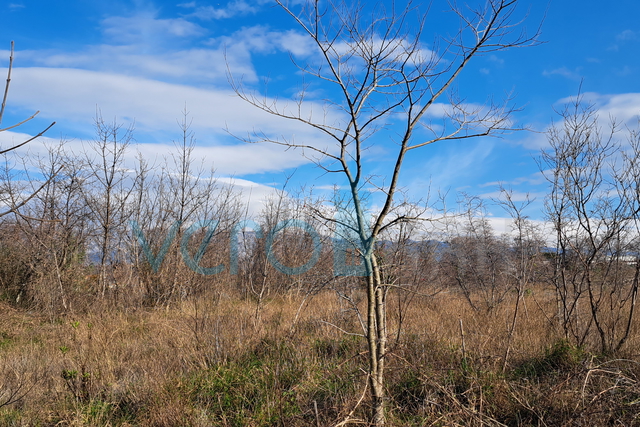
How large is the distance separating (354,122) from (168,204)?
820 centimetres

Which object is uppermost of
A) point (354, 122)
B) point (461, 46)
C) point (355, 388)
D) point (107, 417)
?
point (461, 46)

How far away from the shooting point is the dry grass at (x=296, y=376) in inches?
142

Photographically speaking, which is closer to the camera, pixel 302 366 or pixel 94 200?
pixel 302 366

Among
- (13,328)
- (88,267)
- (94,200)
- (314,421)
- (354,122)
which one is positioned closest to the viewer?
(354,122)

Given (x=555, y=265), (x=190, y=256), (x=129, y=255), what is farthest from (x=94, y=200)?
(x=555, y=265)

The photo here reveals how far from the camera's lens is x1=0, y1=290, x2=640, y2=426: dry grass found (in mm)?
3619

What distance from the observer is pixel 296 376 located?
4.62 metres

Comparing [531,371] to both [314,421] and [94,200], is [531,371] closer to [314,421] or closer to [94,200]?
[314,421]

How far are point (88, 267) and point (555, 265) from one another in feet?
33.3

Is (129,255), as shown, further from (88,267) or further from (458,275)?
(458,275)

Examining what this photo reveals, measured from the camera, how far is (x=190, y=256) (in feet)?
31.7

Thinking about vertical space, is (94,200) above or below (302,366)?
above

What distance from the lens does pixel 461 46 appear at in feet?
9.59

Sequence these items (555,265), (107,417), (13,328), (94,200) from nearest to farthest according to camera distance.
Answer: (107,417)
(555,265)
(13,328)
(94,200)
